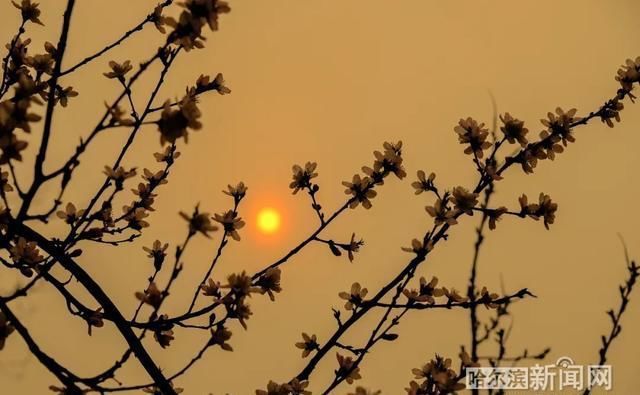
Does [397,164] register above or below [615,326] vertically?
above

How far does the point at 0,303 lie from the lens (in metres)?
2.78

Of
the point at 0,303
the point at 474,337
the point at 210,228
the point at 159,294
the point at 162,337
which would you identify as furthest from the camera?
the point at 162,337

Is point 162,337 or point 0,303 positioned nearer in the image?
point 0,303

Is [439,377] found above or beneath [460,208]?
beneath

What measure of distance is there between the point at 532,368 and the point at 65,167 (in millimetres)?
3681

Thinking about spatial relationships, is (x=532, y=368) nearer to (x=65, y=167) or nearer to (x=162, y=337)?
(x=162, y=337)

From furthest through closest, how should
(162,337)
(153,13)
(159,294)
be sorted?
1. (153,13)
2. (162,337)
3. (159,294)

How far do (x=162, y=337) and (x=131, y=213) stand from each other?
2.54 ft

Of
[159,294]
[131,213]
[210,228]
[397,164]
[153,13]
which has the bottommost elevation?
[159,294]

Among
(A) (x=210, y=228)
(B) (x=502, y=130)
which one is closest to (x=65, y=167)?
(A) (x=210, y=228)

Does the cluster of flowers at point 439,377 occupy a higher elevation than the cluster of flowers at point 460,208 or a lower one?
lower

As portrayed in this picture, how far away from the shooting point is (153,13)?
351cm

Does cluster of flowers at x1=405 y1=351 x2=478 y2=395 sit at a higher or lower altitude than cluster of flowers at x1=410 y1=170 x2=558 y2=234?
lower

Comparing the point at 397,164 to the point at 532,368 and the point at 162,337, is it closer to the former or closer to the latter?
the point at 162,337
